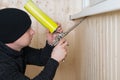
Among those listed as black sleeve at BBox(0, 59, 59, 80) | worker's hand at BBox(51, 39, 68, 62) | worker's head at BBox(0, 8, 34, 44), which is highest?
worker's head at BBox(0, 8, 34, 44)

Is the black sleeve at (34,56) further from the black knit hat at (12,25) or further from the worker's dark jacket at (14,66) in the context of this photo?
the black knit hat at (12,25)

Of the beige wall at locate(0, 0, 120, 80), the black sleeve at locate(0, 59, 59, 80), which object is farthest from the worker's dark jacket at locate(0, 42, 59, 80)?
the beige wall at locate(0, 0, 120, 80)

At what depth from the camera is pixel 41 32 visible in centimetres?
162

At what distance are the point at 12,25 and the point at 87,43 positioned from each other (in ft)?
1.49

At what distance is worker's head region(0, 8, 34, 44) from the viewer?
103cm

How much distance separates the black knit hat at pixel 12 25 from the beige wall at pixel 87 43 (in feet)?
1.13

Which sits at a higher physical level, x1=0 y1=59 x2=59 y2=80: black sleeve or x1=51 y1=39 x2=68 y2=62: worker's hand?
Result: x1=51 y1=39 x2=68 y2=62: worker's hand

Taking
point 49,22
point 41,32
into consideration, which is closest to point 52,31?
point 49,22

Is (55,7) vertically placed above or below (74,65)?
above

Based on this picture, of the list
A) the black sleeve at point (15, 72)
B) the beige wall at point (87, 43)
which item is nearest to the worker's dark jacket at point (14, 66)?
the black sleeve at point (15, 72)

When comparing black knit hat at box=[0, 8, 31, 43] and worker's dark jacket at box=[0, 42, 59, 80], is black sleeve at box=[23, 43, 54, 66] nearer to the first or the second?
worker's dark jacket at box=[0, 42, 59, 80]

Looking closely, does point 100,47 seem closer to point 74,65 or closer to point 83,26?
point 83,26

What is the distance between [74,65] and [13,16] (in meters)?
0.77

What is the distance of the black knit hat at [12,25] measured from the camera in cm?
103
